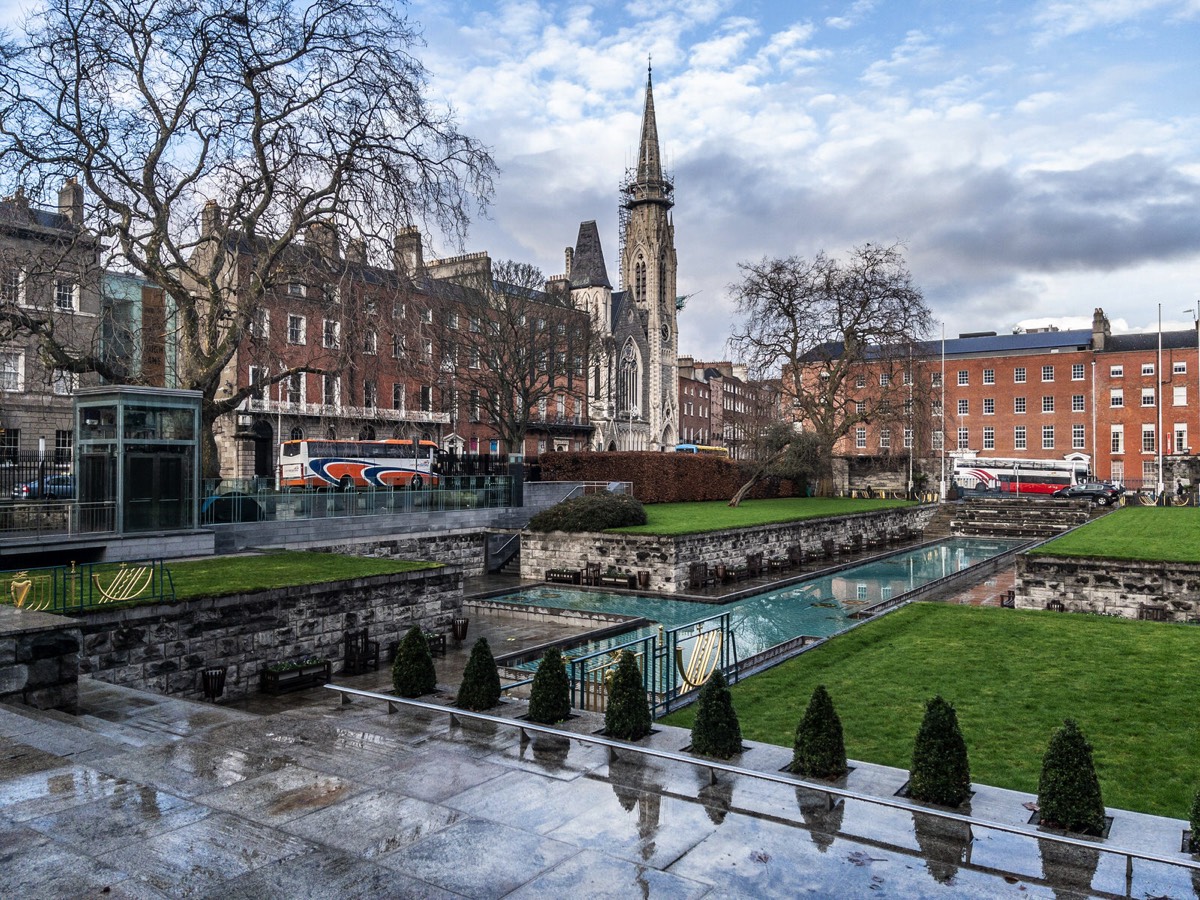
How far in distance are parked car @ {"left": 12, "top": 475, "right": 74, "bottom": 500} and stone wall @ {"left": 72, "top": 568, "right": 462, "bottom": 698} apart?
10083mm

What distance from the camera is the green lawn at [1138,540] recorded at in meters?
19.5

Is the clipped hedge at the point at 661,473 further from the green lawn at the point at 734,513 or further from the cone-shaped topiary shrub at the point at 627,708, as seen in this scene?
the cone-shaped topiary shrub at the point at 627,708

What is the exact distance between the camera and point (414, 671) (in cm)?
1040

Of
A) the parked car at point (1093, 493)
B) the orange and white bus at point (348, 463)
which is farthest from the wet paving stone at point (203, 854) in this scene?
the parked car at point (1093, 493)

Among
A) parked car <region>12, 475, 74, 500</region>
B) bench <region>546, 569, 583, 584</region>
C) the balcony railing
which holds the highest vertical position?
the balcony railing

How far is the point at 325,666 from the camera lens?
1440 centimetres

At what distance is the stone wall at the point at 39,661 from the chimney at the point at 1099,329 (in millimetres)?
76481

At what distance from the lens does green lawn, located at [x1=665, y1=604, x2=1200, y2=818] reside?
830 centimetres

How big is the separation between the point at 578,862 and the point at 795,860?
1542 mm

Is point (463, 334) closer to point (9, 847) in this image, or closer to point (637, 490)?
point (637, 490)

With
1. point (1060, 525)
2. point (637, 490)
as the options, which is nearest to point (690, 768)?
point (637, 490)

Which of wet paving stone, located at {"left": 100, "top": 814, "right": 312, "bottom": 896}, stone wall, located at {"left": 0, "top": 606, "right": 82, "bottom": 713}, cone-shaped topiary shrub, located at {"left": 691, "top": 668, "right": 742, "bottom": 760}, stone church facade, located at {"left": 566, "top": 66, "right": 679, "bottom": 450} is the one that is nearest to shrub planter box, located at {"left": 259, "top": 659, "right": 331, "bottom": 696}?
stone wall, located at {"left": 0, "top": 606, "right": 82, "bottom": 713}

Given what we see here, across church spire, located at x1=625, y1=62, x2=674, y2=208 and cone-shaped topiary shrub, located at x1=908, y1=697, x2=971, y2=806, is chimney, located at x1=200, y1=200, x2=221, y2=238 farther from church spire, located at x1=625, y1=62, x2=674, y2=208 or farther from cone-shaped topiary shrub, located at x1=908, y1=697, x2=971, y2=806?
church spire, located at x1=625, y1=62, x2=674, y2=208

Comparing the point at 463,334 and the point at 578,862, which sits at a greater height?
the point at 463,334
